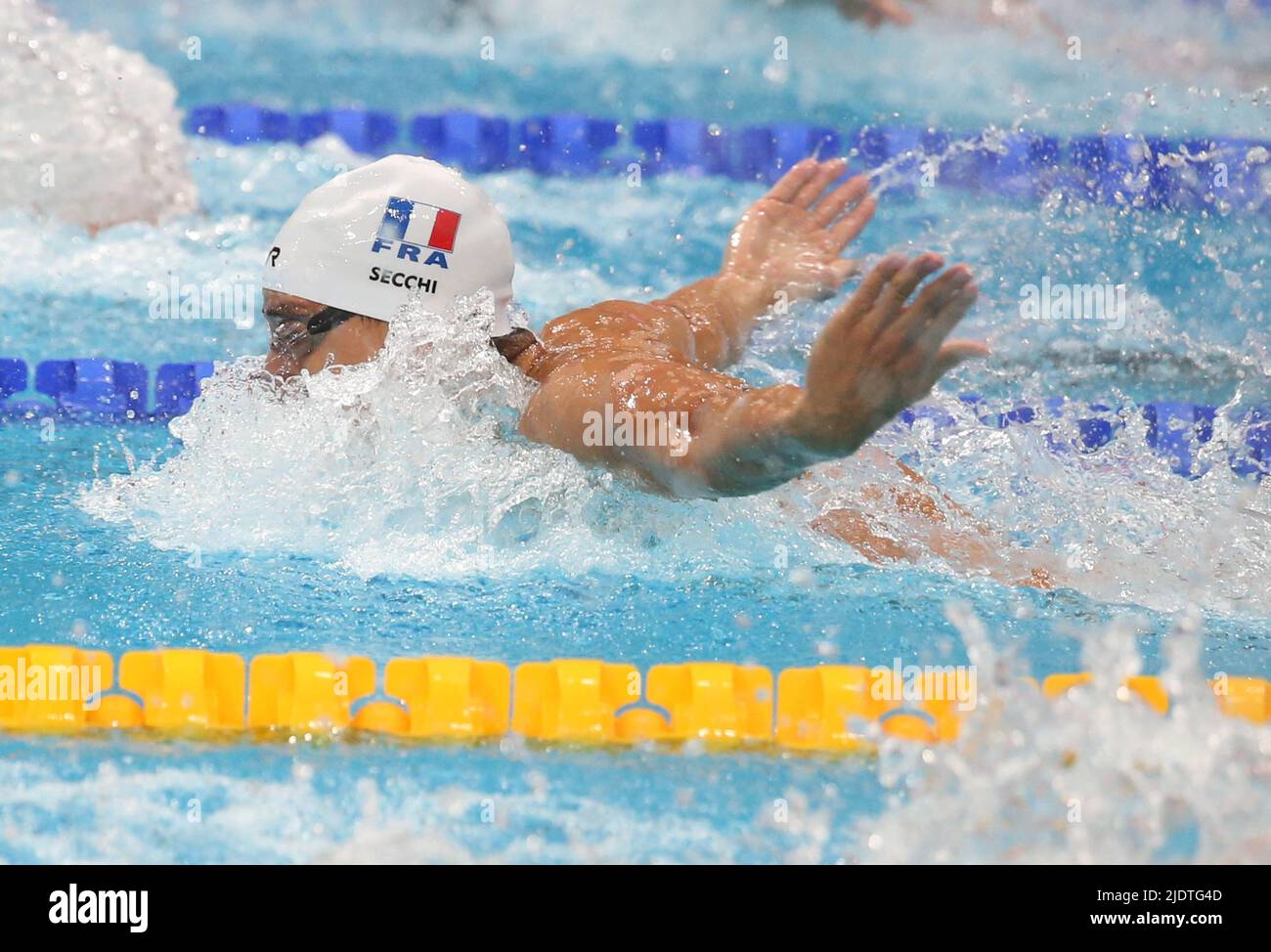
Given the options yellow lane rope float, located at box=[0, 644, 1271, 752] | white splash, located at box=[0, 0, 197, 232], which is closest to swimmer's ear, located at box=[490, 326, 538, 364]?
yellow lane rope float, located at box=[0, 644, 1271, 752]

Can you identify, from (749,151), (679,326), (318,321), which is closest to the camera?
(318,321)

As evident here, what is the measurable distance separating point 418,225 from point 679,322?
595 millimetres

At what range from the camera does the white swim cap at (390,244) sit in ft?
8.17

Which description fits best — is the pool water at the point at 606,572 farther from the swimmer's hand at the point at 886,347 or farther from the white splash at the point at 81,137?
the swimmer's hand at the point at 886,347

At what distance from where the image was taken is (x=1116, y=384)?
4406 mm

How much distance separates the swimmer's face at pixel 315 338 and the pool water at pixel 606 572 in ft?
0.18

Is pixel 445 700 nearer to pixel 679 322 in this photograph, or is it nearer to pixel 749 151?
pixel 679 322

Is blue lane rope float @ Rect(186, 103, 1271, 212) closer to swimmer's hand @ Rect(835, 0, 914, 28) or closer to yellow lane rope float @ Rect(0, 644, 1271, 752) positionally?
swimmer's hand @ Rect(835, 0, 914, 28)

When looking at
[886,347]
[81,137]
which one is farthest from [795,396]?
[81,137]

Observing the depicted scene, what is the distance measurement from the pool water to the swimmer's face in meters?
0.05

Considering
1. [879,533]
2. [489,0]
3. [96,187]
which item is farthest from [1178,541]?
[489,0]

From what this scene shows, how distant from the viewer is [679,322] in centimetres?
286

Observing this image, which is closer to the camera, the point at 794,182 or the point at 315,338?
the point at 315,338

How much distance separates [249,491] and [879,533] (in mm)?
1196
